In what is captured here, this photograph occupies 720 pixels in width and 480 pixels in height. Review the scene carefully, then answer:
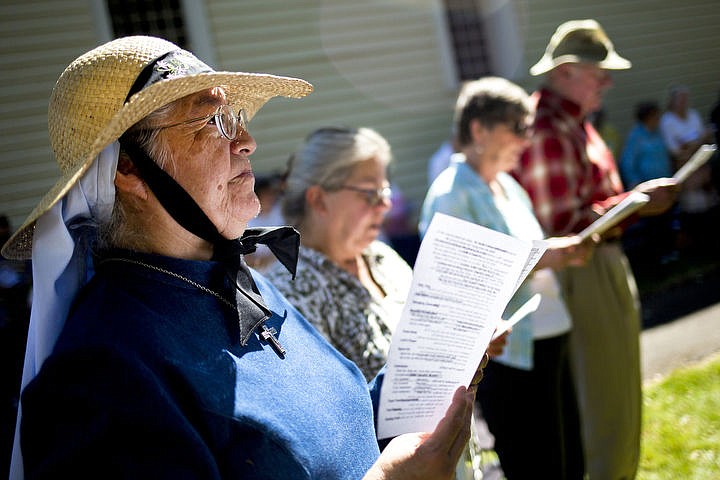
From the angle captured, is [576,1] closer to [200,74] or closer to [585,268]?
[585,268]

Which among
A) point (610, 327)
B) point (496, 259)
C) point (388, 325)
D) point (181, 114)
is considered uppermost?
point (181, 114)

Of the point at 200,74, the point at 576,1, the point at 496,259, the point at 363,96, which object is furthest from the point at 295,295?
the point at 576,1

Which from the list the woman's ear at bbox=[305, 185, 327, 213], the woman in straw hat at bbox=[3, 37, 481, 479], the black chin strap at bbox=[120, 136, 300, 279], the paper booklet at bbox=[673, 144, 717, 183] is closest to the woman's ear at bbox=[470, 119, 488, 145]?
the paper booklet at bbox=[673, 144, 717, 183]

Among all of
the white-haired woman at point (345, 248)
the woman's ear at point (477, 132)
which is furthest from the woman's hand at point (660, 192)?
the white-haired woman at point (345, 248)

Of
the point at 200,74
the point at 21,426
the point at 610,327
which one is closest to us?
the point at 21,426

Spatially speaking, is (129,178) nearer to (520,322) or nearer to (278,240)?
(278,240)

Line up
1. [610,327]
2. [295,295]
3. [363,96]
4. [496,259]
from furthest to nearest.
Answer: [363,96]
[610,327]
[295,295]
[496,259]

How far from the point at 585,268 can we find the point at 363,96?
5.59m

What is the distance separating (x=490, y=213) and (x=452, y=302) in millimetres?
1528

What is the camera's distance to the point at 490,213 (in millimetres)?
3188

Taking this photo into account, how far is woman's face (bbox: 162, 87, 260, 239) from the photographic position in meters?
1.54

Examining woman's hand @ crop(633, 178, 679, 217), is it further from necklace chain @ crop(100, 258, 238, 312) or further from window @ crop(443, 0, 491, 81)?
window @ crop(443, 0, 491, 81)

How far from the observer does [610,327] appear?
138 inches

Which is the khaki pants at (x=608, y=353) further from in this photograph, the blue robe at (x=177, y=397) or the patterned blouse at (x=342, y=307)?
the blue robe at (x=177, y=397)
